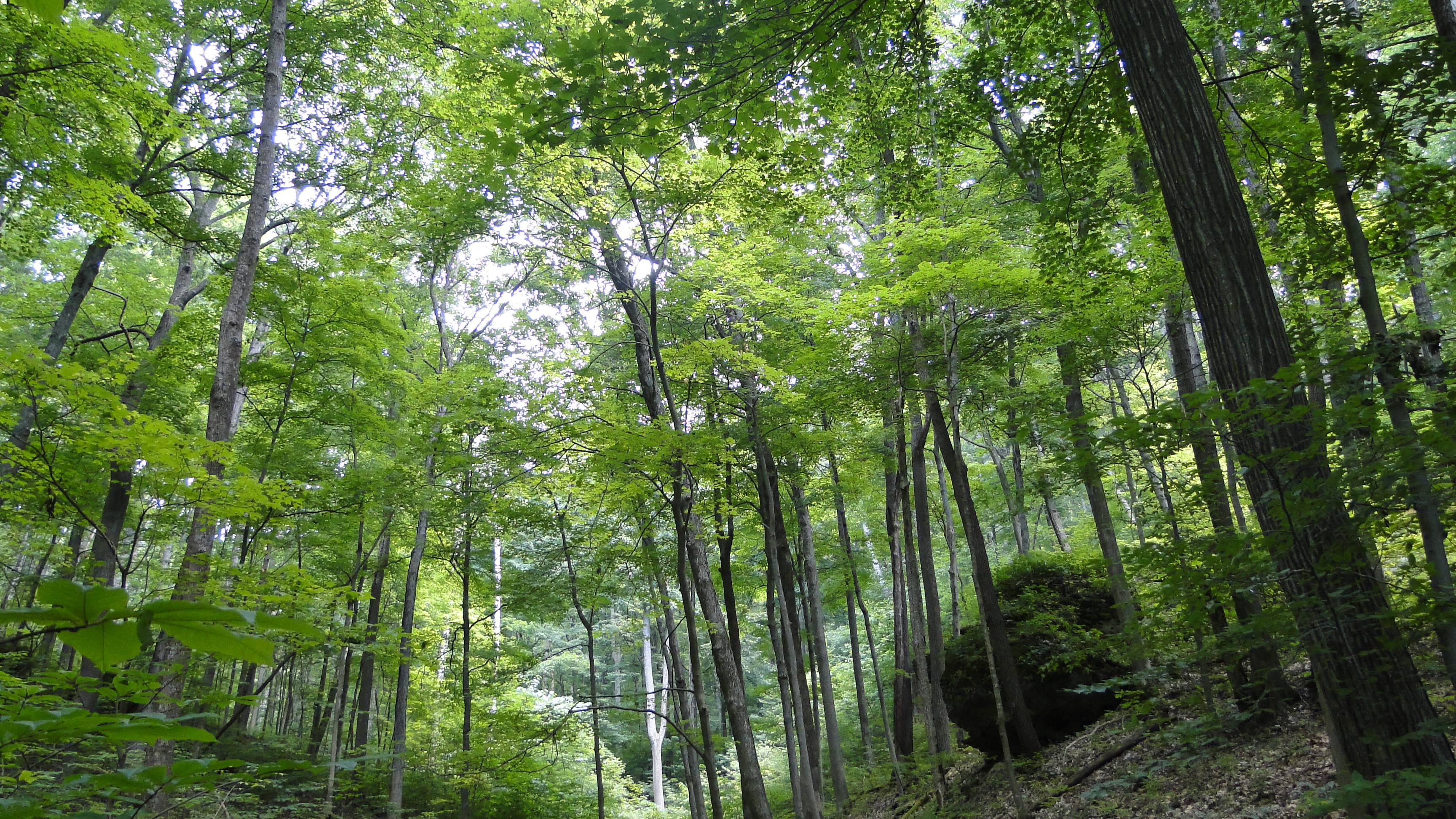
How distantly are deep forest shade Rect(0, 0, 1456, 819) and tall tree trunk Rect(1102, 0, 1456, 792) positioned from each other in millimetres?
23

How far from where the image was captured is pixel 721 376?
11.1 meters

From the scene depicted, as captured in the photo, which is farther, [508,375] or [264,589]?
[508,375]

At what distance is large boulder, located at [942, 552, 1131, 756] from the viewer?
8508mm

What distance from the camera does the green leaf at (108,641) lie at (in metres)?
0.78

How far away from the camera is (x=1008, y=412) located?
1113 cm

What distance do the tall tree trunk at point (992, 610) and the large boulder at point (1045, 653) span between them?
25 centimetres

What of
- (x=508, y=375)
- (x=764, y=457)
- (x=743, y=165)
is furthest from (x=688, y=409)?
(x=743, y=165)

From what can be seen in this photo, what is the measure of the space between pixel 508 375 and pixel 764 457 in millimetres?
4231

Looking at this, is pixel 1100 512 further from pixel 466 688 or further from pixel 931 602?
pixel 466 688

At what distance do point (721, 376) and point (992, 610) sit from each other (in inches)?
210

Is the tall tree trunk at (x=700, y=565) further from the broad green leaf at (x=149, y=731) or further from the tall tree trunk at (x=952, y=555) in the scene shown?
the broad green leaf at (x=149, y=731)

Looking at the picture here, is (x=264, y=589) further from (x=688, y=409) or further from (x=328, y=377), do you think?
(x=328, y=377)

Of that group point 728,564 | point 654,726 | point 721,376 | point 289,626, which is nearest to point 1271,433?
point 289,626

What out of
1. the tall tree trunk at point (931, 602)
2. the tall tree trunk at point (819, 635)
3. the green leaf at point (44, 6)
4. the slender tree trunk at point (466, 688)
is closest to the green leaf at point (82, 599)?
the green leaf at point (44, 6)
